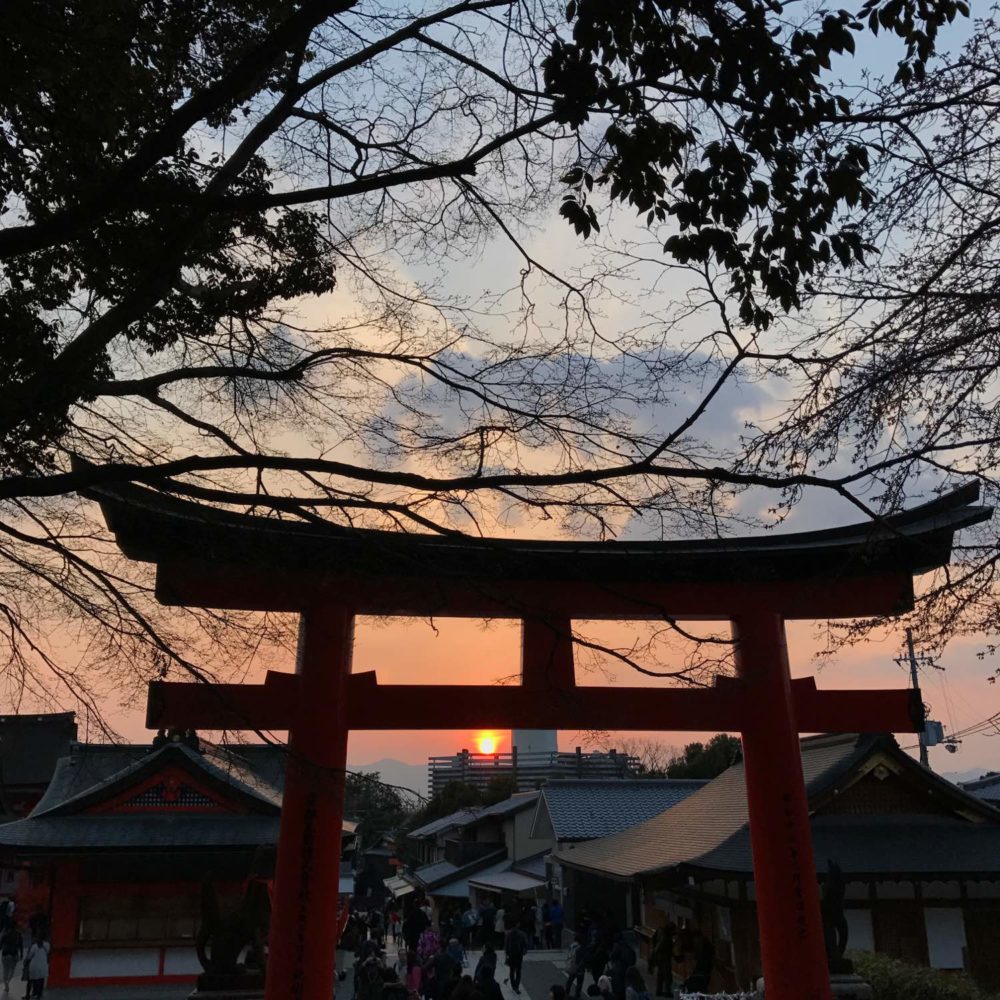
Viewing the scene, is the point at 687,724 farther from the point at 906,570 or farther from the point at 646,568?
the point at 906,570

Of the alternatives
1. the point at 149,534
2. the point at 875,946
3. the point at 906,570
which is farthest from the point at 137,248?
the point at 875,946

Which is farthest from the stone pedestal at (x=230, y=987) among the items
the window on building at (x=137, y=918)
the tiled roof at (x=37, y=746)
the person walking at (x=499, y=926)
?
the tiled roof at (x=37, y=746)

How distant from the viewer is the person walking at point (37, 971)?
43.3 feet

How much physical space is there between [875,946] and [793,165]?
479 inches

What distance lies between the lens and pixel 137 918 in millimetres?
14055

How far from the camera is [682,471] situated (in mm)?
3908

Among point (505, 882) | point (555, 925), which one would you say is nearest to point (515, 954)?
point (555, 925)

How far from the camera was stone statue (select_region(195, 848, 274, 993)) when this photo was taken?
333 inches

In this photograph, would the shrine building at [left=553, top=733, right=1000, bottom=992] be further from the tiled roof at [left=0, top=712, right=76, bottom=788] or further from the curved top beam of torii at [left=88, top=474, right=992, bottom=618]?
the tiled roof at [left=0, top=712, right=76, bottom=788]

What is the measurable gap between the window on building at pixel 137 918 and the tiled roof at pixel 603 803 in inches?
425

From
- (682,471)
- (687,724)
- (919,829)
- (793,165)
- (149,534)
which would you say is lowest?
(919,829)

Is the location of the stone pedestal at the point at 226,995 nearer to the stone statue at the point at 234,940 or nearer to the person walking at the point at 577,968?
the stone statue at the point at 234,940

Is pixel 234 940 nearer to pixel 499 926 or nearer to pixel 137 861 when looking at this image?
pixel 137 861

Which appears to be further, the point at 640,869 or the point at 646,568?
the point at 640,869
